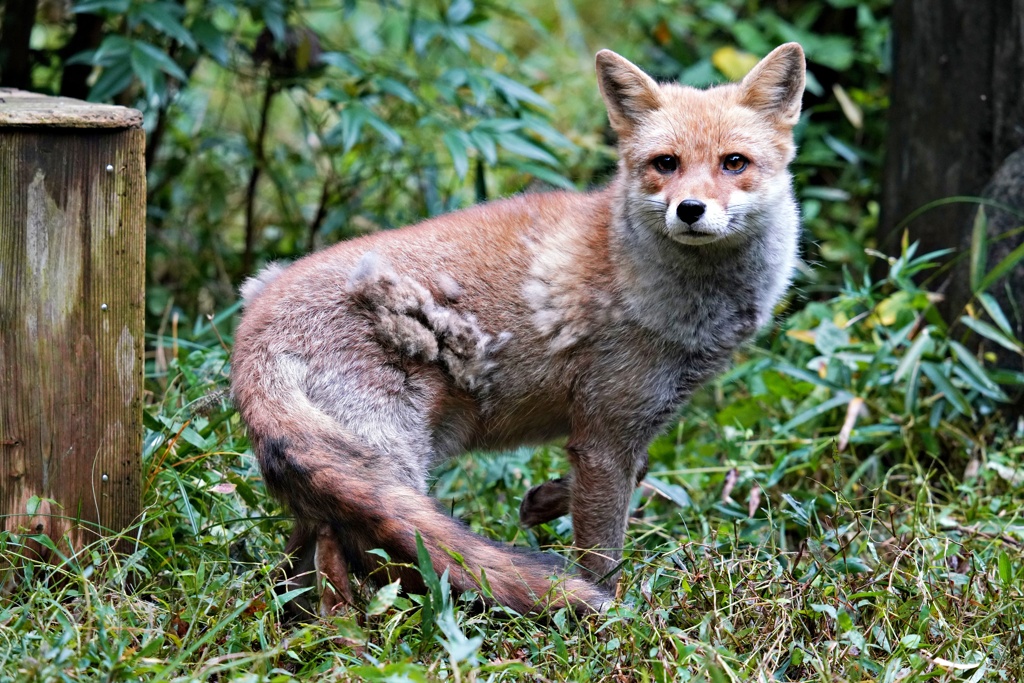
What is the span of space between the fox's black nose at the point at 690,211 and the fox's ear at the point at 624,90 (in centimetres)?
67

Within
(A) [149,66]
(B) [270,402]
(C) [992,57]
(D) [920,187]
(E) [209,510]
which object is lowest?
(E) [209,510]

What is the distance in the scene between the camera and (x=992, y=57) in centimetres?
533

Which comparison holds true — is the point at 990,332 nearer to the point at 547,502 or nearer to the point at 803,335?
the point at 803,335

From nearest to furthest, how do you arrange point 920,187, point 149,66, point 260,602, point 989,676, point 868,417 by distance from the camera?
point 989,676 < point 260,602 < point 149,66 < point 868,417 < point 920,187

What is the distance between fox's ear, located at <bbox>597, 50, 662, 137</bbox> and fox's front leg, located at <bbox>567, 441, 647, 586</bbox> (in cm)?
140

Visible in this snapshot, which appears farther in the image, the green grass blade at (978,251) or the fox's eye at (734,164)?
the green grass blade at (978,251)

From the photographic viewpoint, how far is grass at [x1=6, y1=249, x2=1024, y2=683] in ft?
10.5

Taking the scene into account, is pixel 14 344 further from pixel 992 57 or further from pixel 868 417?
pixel 992 57

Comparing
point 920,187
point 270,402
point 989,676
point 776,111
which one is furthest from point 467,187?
point 989,676

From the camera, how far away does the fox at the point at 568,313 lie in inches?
148

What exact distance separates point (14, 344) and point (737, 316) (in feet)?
9.14

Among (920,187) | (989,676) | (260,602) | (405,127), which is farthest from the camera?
(405,127)

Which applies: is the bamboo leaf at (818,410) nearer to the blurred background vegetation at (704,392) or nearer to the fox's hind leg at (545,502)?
the blurred background vegetation at (704,392)

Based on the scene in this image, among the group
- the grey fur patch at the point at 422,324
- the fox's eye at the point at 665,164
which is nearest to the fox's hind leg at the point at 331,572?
the grey fur patch at the point at 422,324
